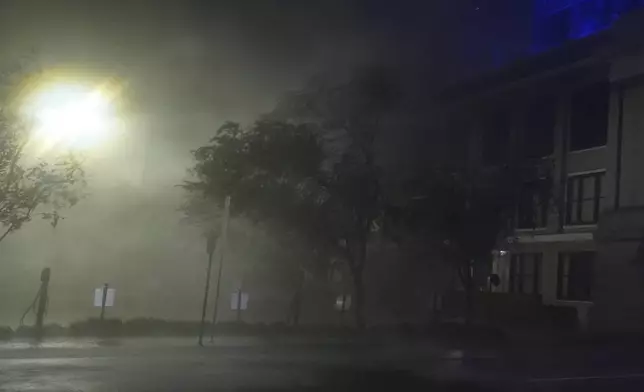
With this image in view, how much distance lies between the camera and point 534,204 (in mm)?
10984

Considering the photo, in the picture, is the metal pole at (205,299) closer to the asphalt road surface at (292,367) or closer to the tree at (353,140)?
the asphalt road surface at (292,367)

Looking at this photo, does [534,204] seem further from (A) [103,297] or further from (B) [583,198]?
(A) [103,297]

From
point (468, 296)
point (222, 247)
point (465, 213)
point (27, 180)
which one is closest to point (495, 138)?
point (465, 213)

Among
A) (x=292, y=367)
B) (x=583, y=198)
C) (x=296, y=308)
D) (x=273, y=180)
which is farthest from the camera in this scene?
(x=583, y=198)

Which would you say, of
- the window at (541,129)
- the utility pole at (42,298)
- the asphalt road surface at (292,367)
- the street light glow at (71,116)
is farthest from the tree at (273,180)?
the window at (541,129)

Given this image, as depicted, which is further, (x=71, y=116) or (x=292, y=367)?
(x=71, y=116)

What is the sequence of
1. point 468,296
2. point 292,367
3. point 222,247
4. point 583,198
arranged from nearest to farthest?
point 292,367 < point 222,247 < point 468,296 < point 583,198

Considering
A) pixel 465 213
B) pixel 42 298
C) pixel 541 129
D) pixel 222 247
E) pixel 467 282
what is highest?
pixel 541 129

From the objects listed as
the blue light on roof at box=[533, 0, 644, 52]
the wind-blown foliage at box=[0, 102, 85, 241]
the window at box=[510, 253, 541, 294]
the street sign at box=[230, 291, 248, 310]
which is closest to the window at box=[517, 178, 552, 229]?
the window at box=[510, 253, 541, 294]

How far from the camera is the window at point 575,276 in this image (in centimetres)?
1049

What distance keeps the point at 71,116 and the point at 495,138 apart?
18.5ft

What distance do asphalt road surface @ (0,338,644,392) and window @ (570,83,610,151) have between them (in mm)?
3533

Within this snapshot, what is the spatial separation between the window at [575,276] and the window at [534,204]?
62cm

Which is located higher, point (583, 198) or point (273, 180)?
point (583, 198)
